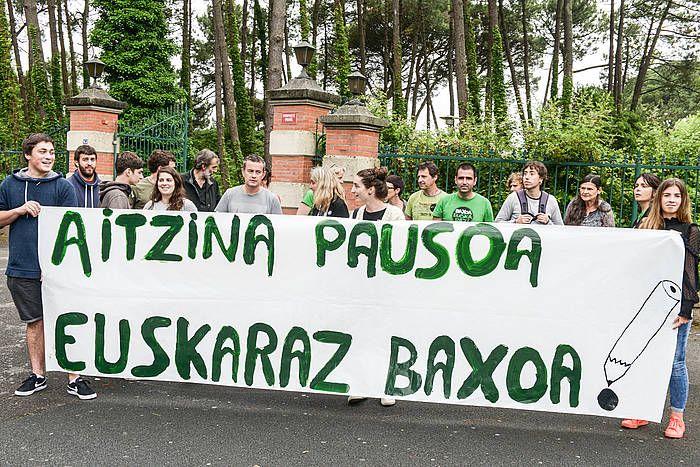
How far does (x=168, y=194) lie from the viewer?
17.9 feet

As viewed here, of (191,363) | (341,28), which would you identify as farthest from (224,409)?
(341,28)

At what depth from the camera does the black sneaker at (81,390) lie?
4.94m

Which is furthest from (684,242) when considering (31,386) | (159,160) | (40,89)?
(40,89)

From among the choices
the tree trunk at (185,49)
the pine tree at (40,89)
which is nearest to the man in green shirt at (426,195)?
the pine tree at (40,89)

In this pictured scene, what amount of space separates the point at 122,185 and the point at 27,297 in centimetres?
119

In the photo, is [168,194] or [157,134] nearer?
[168,194]

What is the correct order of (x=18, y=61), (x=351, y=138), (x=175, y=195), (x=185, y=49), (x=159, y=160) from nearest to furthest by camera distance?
(x=175, y=195) < (x=159, y=160) < (x=351, y=138) < (x=185, y=49) < (x=18, y=61)

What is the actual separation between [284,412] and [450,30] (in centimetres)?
3128

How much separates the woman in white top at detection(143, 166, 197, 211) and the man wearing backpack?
262 cm

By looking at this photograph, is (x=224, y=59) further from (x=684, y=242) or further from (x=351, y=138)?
(x=684, y=242)

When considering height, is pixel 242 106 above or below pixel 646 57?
below

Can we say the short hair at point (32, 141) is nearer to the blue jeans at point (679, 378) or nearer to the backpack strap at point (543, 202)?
the backpack strap at point (543, 202)

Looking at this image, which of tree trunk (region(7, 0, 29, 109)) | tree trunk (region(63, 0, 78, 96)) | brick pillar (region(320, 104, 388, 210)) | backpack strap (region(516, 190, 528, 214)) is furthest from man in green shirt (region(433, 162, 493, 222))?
tree trunk (region(63, 0, 78, 96))

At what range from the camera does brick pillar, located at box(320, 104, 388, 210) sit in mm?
9234
